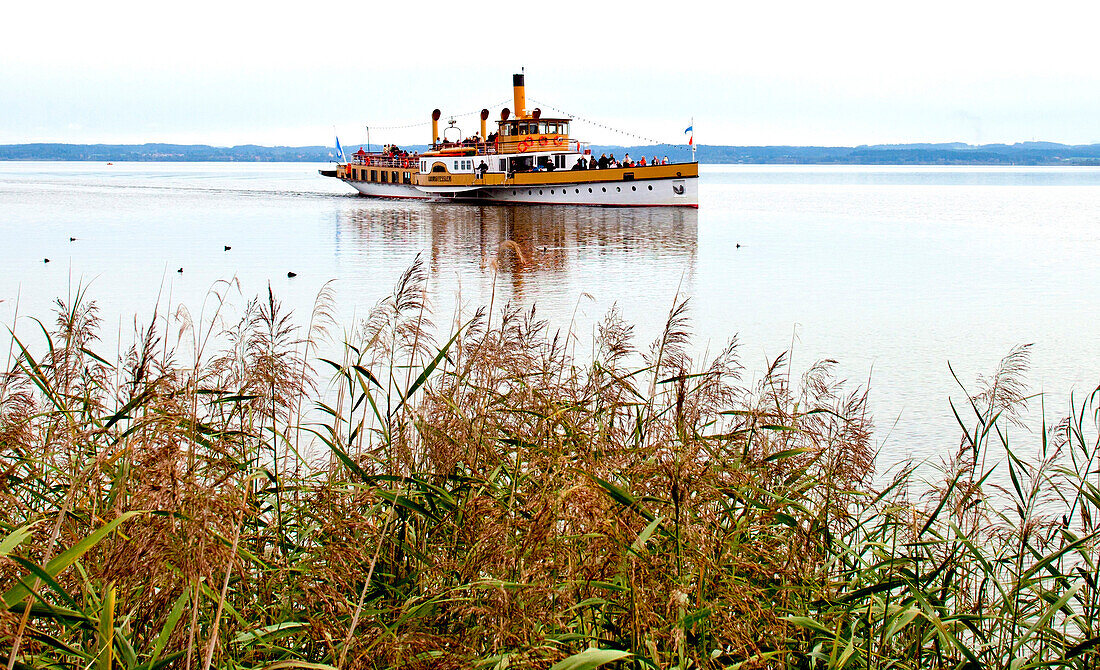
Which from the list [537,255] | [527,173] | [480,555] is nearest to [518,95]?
[527,173]

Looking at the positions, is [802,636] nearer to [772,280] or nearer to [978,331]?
[978,331]

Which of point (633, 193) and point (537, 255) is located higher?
point (633, 193)

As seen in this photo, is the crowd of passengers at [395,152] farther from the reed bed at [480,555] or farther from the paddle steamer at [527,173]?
the reed bed at [480,555]

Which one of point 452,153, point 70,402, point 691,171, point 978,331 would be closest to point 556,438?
point 70,402

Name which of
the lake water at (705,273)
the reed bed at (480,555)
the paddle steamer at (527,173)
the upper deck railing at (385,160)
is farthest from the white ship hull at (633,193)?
the reed bed at (480,555)

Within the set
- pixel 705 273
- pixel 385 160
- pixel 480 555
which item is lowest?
pixel 705 273

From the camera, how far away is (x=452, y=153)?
151ft

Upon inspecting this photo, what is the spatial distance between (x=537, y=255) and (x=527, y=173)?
21091 mm

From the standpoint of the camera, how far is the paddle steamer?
131ft

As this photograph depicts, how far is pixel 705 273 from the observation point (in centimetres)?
1839

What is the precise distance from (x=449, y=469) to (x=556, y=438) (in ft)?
1.07

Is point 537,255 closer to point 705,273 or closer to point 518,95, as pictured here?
point 705,273

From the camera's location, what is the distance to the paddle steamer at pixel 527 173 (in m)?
40.0

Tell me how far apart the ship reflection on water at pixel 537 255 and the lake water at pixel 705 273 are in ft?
0.28
